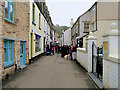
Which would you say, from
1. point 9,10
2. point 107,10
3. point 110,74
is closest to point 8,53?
point 9,10

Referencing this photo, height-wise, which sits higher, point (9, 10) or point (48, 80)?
point (9, 10)

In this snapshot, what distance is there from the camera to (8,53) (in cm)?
676

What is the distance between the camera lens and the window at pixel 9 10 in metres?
6.55

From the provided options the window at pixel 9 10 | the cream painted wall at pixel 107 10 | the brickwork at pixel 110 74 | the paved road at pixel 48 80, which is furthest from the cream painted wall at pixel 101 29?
the brickwork at pixel 110 74

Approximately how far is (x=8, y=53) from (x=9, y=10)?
7.51ft

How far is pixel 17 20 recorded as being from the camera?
7.85 m

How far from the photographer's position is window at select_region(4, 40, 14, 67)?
6.54 m

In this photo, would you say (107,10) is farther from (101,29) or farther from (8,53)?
(8,53)

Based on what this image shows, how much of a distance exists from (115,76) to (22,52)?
7.10 m

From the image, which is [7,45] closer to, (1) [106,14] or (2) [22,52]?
(2) [22,52]

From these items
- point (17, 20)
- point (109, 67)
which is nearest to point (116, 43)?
point (109, 67)

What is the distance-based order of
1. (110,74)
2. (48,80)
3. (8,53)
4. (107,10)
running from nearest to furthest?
1. (110,74)
2. (48,80)
3. (8,53)
4. (107,10)

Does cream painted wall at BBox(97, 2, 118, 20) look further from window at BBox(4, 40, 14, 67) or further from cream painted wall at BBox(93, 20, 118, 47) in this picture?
window at BBox(4, 40, 14, 67)

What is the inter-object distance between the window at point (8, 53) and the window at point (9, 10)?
4.02ft
